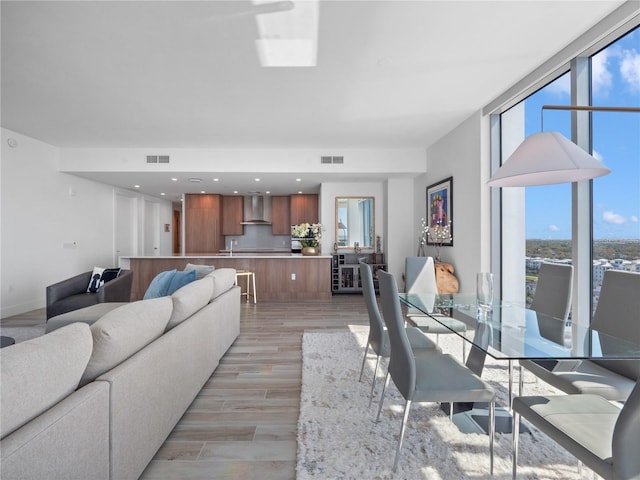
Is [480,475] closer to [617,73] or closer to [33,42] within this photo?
[617,73]

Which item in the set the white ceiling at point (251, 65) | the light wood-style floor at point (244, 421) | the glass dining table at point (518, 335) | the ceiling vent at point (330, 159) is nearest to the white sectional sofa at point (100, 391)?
the light wood-style floor at point (244, 421)

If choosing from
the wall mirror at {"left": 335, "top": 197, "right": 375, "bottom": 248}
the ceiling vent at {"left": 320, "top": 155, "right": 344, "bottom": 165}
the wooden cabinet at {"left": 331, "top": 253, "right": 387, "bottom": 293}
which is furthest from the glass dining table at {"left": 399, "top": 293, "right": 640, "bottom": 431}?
the wall mirror at {"left": 335, "top": 197, "right": 375, "bottom": 248}

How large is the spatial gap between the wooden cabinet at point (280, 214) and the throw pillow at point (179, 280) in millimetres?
5338

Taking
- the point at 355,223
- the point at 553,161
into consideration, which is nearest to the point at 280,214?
the point at 355,223

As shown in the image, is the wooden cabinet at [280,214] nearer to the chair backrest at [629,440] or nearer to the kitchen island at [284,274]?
the kitchen island at [284,274]

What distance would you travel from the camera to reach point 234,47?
2672 millimetres

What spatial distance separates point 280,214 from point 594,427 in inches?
308

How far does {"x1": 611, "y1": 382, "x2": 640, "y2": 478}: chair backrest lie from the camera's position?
1036mm

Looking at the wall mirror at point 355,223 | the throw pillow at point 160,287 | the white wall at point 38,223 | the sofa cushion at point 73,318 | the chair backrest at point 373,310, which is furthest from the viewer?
the wall mirror at point 355,223

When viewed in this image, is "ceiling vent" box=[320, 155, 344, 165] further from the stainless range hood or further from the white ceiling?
the stainless range hood

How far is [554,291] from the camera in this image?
2385mm

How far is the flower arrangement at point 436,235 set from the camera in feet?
16.0

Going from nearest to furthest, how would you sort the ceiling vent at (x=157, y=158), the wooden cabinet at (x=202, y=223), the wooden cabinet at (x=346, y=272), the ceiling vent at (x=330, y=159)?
1. the ceiling vent at (x=157, y=158)
2. the ceiling vent at (x=330, y=159)
3. the wooden cabinet at (x=346, y=272)
4. the wooden cabinet at (x=202, y=223)

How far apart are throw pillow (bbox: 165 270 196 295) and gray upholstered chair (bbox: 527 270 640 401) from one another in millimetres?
2977
